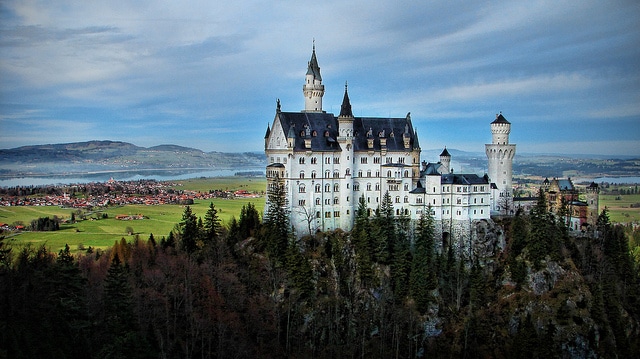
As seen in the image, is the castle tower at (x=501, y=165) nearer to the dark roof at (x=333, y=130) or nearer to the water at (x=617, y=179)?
the dark roof at (x=333, y=130)

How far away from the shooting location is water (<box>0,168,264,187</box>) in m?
93.8

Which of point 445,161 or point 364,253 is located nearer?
point 364,253

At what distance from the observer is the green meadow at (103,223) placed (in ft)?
245

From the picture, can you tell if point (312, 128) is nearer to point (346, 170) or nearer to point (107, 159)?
point (346, 170)

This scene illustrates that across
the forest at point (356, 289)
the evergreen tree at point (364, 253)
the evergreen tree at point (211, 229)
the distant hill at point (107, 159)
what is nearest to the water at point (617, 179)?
the forest at point (356, 289)

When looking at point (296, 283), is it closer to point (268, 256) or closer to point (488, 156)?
point (268, 256)

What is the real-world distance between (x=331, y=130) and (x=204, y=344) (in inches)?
1066

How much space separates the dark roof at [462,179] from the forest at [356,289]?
465 cm

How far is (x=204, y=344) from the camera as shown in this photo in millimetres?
53500

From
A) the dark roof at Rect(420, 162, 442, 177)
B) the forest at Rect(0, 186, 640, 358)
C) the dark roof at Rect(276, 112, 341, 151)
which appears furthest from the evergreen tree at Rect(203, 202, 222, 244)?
the dark roof at Rect(420, 162, 442, 177)

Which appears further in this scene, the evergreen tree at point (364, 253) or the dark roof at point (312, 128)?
the dark roof at point (312, 128)

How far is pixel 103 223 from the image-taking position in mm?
85938

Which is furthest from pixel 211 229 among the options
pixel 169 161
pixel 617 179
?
pixel 617 179

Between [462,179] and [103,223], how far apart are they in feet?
164
